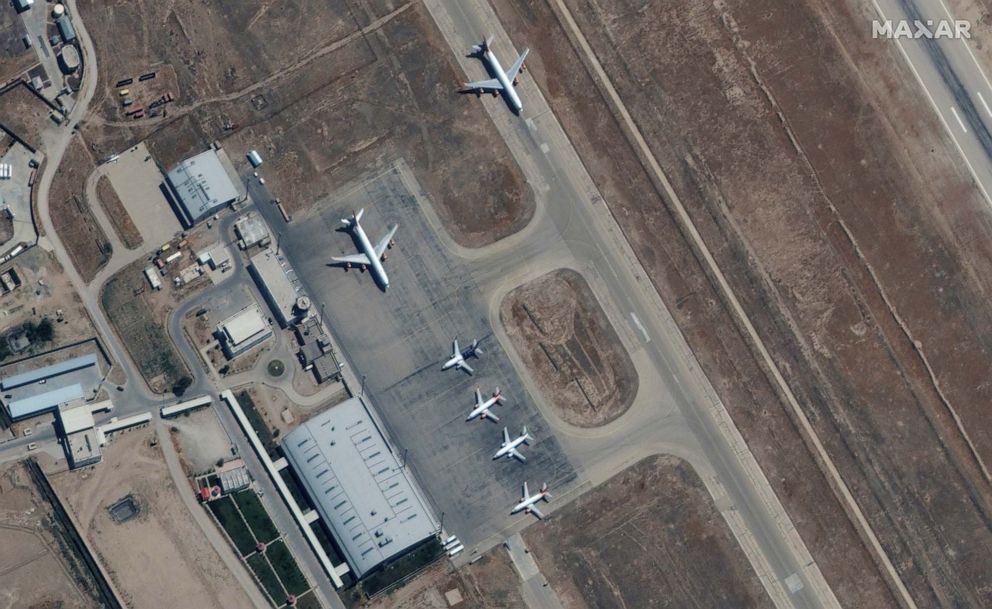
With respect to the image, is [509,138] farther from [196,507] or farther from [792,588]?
[792,588]

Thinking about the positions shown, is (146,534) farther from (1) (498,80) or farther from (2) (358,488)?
(1) (498,80)

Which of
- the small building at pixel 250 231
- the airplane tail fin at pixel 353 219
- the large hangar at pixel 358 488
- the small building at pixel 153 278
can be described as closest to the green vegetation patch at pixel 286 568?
the large hangar at pixel 358 488

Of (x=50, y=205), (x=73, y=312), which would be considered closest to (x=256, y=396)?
A: (x=73, y=312)

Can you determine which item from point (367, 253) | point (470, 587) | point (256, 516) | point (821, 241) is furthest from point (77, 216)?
point (821, 241)

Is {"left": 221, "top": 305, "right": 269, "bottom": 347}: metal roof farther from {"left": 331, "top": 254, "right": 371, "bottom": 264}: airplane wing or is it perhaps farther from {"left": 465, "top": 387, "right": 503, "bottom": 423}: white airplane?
{"left": 465, "top": 387, "right": 503, "bottom": 423}: white airplane

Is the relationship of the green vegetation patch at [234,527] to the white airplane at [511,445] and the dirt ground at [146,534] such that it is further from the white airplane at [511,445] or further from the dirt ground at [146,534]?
the white airplane at [511,445]

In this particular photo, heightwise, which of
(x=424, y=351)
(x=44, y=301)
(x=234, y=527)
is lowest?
(x=234, y=527)
